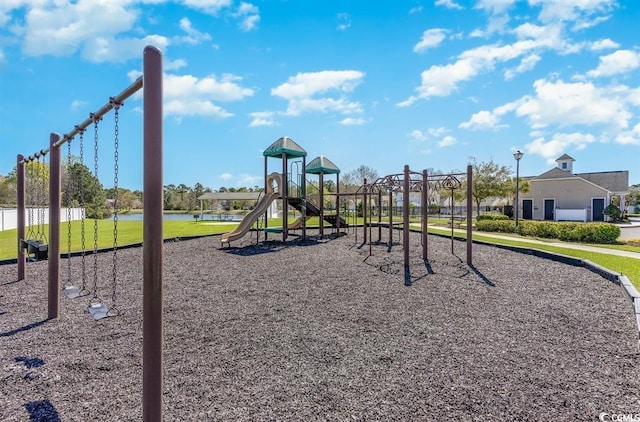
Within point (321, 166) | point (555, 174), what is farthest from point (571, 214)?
point (321, 166)

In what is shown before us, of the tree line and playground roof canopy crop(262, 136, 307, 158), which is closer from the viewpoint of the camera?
the tree line

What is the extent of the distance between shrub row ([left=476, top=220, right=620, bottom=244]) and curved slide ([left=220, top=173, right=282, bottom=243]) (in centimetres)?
Result: 1073

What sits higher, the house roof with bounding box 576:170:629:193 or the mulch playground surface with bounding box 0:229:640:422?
the house roof with bounding box 576:170:629:193

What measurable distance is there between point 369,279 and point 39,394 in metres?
5.05

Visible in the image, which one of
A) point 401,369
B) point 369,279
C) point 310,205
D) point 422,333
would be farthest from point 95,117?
point 310,205

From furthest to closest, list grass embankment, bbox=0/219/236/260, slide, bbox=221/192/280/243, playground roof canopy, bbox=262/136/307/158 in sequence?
playground roof canopy, bbox=262/136/307/158 < slide, bbox=221/192/280/243 < grass embankment, bbox=0/219/236/260

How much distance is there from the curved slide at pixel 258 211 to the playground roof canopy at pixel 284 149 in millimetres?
776

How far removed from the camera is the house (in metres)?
26.6

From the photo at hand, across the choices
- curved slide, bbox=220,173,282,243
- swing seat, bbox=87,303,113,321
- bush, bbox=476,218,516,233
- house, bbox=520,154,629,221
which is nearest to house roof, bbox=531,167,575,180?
house, bbox=520,154,629,221

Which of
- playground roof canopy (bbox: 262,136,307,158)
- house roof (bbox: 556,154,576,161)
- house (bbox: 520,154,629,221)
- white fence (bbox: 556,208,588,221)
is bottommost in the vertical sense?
white fence (bbox: 556,208,588,221)

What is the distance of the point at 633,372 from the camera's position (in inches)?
120

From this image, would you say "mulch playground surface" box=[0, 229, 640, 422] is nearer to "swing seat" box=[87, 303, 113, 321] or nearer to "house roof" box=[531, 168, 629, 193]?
"swing seat" box=[87, 303, 113, 321]

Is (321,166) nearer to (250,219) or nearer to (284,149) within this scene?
(284,149)

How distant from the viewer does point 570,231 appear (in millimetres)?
13242
